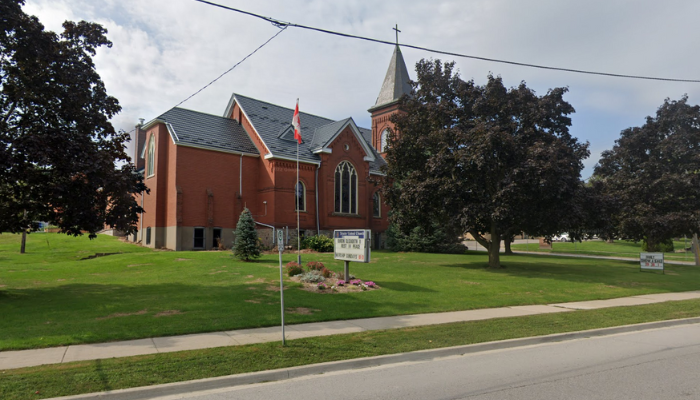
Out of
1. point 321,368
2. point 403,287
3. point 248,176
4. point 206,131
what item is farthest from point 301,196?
point 321,368

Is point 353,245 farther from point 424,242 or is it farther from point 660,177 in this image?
point 660,177

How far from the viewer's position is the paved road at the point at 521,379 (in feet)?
20.2

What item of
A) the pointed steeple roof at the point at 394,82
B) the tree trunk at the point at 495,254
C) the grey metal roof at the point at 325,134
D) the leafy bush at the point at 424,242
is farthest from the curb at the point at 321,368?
the pointed steeple roof at the point at 394,82

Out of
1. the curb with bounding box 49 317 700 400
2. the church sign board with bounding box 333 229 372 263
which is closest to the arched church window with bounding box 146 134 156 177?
the church sign board with bounding box 333 229 372 263

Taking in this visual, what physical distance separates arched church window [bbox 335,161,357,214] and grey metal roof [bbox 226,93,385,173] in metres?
2.50

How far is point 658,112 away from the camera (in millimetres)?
34375

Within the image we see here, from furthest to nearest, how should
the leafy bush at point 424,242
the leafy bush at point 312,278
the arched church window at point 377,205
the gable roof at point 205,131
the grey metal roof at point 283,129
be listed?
the arched church window at point 377,205 < the leafy bush at point 424,242 < the grey metal roof at point 283,129 < the gable roof at point 205,131 < the leafy bush at point 312,278

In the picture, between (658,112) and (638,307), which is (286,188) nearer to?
(638,307)

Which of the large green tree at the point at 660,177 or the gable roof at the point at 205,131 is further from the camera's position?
the gable roof at the point at 205,131

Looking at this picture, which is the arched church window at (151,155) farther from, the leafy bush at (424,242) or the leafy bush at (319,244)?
the leafy bush at (424,242)

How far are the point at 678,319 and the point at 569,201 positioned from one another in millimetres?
10197

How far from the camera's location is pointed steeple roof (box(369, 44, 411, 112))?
51.1m

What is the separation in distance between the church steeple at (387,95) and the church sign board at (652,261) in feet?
96.3

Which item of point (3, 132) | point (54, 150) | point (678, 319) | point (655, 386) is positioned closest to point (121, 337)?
point (54, 150)
